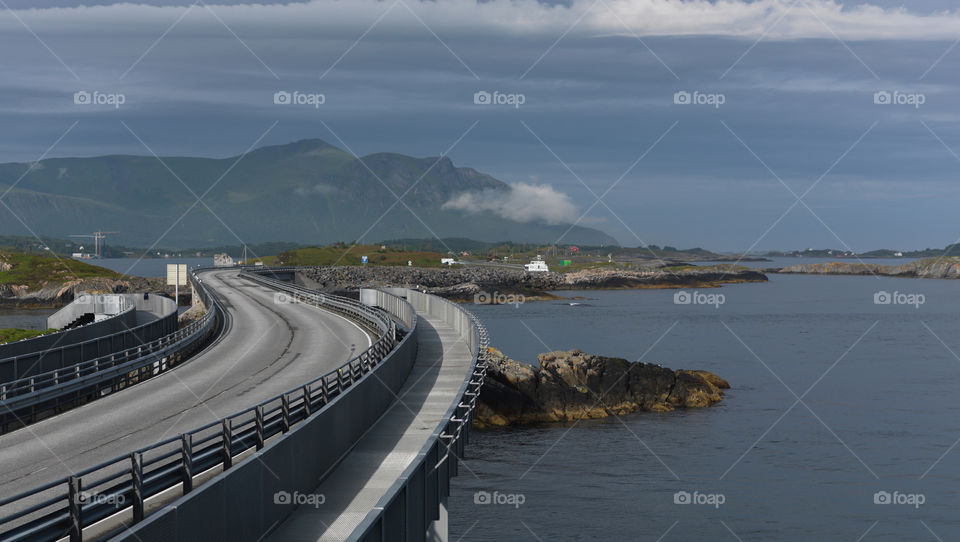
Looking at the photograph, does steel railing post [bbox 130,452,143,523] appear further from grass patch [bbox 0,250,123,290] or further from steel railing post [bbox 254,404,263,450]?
grass patch [bbox 0,250,123,290]

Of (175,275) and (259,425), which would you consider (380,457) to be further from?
(175,275)

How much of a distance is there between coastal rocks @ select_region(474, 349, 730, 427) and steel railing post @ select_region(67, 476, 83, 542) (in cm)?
3768

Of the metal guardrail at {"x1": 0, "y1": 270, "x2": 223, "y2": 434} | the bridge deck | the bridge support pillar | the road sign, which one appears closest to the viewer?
the bridge deck

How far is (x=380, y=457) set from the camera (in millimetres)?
18625

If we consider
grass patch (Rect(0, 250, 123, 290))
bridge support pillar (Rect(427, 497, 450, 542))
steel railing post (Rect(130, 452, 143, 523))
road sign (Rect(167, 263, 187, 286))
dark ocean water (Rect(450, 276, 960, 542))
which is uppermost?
grass patch (Rect(0, 250, 123, 290))

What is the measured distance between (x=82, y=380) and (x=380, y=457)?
14.1 meters

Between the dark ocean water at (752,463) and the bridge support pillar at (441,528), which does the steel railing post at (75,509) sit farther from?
the dark ocean water at (752,463)

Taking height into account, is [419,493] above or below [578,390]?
above

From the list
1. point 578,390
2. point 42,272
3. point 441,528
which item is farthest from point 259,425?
point 42,272

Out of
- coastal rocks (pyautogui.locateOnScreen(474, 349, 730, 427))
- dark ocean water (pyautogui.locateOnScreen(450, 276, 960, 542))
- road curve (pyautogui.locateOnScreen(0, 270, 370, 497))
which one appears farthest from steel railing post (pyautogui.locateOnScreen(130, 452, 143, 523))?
coastal rocks (pyautogui.locateOnScreen(474, 349, 730, 427))

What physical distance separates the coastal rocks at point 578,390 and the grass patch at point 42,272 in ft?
420

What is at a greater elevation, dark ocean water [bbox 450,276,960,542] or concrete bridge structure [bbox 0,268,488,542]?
concrete bridge structure [bbox 0,268,488,542]

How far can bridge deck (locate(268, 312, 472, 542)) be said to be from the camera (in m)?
13.9

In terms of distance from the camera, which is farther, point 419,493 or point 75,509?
point 419,493
